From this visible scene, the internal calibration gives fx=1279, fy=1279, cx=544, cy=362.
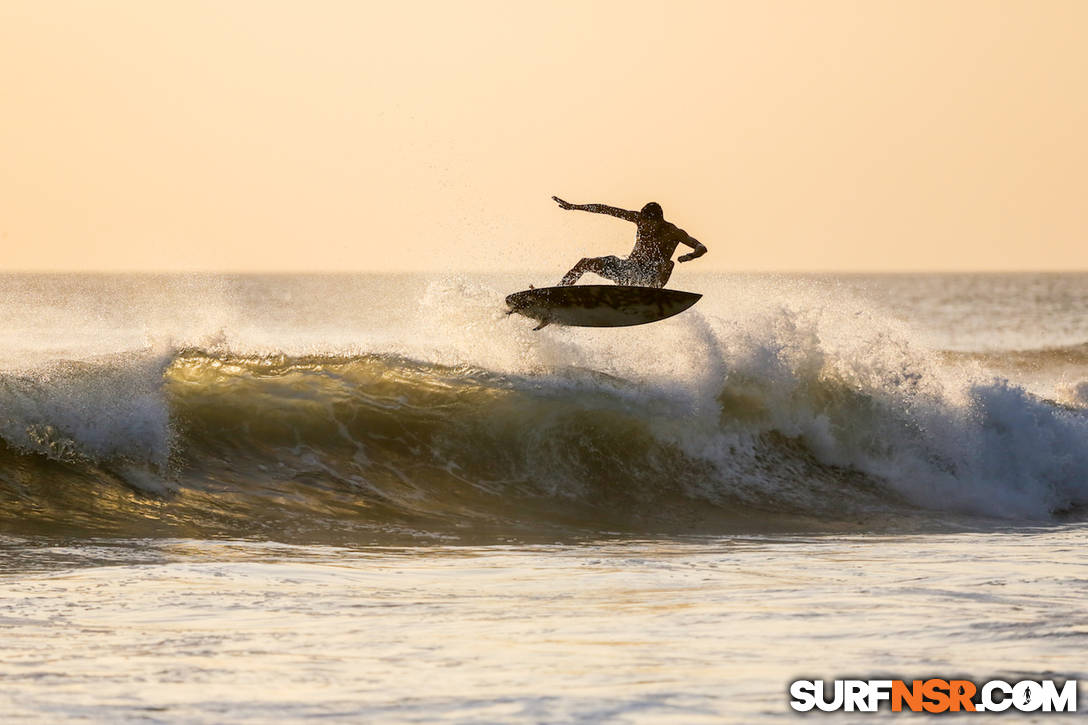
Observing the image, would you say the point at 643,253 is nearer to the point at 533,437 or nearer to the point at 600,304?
the point at 600,304

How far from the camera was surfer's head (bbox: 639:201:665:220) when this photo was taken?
1306cm

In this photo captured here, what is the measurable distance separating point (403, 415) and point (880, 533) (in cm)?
546

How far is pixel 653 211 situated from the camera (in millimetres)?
13062

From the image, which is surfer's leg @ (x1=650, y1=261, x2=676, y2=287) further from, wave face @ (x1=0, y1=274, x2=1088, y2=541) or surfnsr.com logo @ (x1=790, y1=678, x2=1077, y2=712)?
surfnsr.com logo @ (x1=790, y1=678, x2=1077, y2=712)

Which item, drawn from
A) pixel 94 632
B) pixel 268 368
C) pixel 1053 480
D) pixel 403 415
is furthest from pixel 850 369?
pixel 94 632

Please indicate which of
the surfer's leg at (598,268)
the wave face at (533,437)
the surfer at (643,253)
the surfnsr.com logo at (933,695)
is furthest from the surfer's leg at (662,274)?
the surfnsr.com logo at (933,695)

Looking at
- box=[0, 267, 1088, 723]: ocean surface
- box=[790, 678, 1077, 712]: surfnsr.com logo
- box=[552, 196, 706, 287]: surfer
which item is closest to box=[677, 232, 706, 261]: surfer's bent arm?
box=[552, 196, 706, 287]: surfer

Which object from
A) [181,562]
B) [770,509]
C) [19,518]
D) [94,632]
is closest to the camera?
[94,632]

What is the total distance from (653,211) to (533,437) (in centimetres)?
271

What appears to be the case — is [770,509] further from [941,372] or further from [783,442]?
[941,372]

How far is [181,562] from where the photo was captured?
29.7 ft

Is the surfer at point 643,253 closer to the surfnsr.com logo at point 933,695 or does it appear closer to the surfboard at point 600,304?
the surfboard at point 600,304

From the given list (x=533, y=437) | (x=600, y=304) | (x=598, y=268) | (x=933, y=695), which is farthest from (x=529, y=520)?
(x=933, y=695)

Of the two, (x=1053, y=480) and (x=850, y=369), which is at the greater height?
(x=850, y=369)
